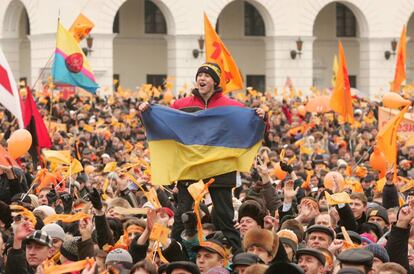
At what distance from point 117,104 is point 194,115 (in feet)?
68.4

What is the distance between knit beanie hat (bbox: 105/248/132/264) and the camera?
10.2 metres

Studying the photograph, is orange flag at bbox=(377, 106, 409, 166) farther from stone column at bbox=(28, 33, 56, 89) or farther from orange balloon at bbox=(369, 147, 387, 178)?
stone column at bbox=(28, 33, 56, 89)

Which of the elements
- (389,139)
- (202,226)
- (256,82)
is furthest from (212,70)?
(256,82)

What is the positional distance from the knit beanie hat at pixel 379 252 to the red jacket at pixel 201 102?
2.11 metres

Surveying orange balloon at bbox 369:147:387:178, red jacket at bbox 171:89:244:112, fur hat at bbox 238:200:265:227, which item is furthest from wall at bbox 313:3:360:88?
fur hat at bbox 238:200:265:227

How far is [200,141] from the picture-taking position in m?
11.9

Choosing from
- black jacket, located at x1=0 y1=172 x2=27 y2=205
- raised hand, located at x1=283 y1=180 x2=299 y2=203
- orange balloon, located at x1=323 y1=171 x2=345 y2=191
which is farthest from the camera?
orange balloon, located at x1=323 y1=171 x2=345 y2=191

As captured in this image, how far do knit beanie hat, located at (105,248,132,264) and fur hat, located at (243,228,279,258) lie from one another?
94cm

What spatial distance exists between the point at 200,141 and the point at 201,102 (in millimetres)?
356

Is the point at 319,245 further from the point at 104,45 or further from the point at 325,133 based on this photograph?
the point at 104,45

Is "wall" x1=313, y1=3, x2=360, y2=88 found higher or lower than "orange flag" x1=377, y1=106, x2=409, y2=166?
higher

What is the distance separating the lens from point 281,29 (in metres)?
46.3

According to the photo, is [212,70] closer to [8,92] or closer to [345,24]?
[8,92]

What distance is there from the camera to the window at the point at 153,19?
158 ft
